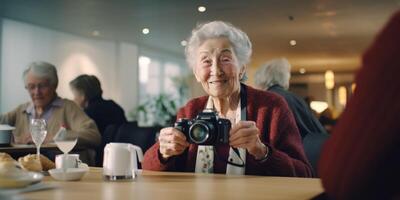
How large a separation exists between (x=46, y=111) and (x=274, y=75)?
171cm

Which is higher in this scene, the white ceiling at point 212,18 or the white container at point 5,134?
the white ceiling at point 212,18

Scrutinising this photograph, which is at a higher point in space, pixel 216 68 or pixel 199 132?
pixel 216 68

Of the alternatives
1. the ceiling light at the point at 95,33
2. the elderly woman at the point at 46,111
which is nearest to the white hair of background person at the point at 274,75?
the elderly woman at the point at 46,111

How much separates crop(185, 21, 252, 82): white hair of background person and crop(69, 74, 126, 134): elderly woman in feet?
7.14

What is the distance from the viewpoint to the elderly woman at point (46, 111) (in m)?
2.97

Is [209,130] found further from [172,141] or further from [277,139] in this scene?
[277,139]

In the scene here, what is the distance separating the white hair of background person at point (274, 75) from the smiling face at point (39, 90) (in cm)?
162

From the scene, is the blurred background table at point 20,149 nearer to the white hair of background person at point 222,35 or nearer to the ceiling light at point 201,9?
the white hair of background person at point 222,35

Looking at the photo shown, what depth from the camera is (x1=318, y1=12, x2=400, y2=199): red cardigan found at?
749 mm

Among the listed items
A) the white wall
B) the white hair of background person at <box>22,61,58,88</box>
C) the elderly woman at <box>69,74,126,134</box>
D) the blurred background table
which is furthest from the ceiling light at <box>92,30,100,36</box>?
the blurred background table

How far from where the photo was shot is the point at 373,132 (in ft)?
2.50

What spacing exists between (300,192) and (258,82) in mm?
2737

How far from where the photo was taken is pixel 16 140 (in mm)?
2953

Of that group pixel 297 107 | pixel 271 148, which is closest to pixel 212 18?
pixel 297 107
